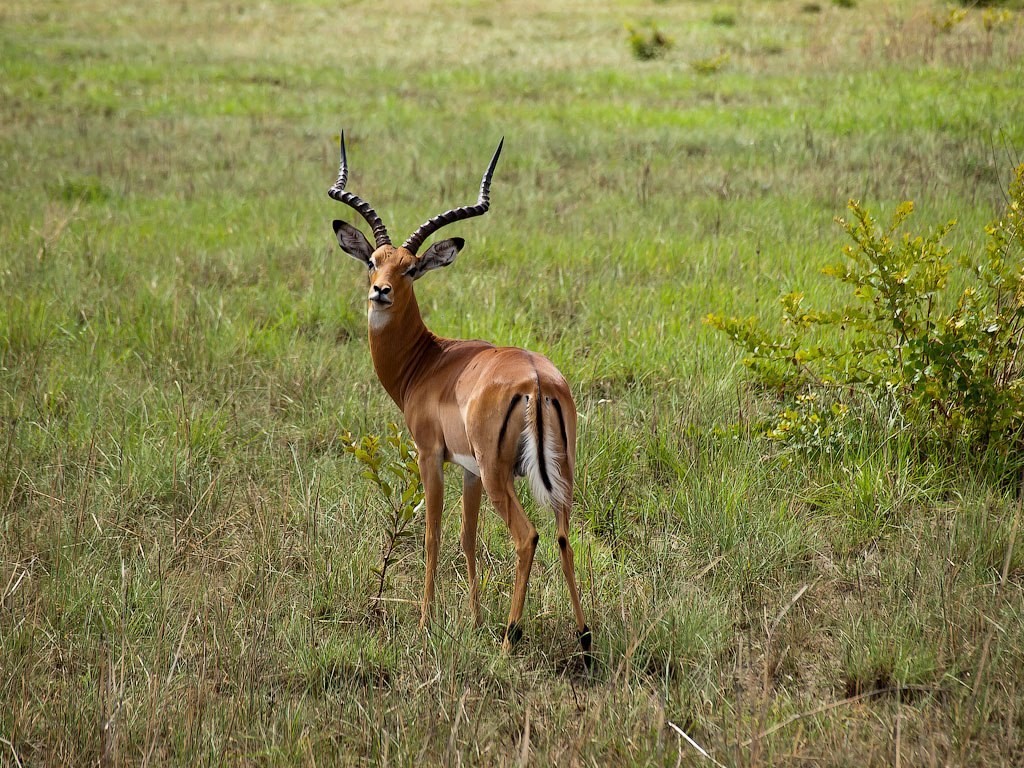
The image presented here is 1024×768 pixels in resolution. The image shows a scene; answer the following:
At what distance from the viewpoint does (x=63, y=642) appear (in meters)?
3.53

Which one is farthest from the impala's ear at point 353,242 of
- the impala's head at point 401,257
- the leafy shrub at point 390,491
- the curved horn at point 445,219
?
the leafy shrub at point 390,491

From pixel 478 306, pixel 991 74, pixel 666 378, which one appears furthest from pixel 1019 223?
pixel 991 74

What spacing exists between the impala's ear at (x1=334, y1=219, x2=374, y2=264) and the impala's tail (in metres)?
1.28

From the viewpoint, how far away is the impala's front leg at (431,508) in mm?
3709

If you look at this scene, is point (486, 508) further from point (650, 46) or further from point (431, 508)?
point (650, 46)

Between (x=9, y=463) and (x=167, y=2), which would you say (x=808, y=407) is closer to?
(x=9, y=463)

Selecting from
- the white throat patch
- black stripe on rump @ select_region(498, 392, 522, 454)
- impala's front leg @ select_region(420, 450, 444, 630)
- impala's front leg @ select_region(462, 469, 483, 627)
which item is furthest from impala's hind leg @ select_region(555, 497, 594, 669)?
the white throat patch

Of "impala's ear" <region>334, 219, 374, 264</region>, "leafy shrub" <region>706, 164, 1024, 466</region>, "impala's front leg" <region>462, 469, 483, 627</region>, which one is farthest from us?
"leafy shrub" <region>706, 164, 1024, 466</region>

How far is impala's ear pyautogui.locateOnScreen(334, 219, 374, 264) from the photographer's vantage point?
13.8ft

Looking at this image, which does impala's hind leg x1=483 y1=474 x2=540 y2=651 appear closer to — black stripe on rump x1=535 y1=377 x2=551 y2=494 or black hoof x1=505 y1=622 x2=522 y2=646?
black hoof x1=505 y1=622 x2=522 y2=646

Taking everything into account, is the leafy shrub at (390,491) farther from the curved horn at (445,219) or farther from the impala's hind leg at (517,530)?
the curved horn at (445,219)

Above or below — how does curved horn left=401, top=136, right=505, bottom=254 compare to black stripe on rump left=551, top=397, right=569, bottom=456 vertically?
above

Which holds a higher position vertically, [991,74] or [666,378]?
[991,74]

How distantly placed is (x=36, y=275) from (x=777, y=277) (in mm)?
5157
